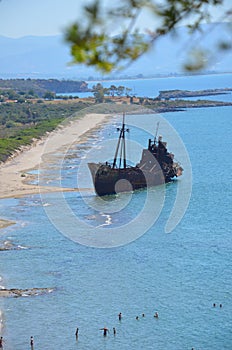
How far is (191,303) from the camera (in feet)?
89.4

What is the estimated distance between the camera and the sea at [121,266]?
24.9 m

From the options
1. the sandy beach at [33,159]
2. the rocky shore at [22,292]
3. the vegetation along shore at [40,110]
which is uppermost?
the vegetation along shore at [40,110]

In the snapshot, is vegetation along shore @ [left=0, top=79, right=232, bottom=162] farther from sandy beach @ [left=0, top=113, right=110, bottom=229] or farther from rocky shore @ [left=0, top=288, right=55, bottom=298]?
rocky shore @ [left=0, top=288, right=55, bottom=298]

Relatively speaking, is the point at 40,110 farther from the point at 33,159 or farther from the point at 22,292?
the point at 22,292

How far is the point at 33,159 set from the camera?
6956 cm

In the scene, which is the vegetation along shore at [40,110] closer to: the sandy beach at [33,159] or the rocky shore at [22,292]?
the sandy beach at [33,159]

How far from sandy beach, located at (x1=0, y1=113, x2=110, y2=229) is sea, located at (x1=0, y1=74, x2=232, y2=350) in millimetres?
1767

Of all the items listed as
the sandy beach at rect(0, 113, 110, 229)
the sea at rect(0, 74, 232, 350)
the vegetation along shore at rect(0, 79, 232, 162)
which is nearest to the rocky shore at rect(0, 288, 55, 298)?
the sea at rect(0, 74, 232, 350)

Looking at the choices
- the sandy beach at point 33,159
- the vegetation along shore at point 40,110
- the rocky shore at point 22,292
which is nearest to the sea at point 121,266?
the rocky shore at point 22,292

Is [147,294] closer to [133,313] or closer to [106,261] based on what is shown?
[133,313]

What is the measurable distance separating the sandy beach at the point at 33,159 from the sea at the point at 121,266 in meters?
1.77

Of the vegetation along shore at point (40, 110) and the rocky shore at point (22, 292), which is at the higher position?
the vegetation along shore at point (40, 110)


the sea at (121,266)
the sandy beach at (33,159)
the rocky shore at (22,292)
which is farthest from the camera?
the sandy beach at (33,159)

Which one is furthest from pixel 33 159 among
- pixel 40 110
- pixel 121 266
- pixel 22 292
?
pixel 40 110
